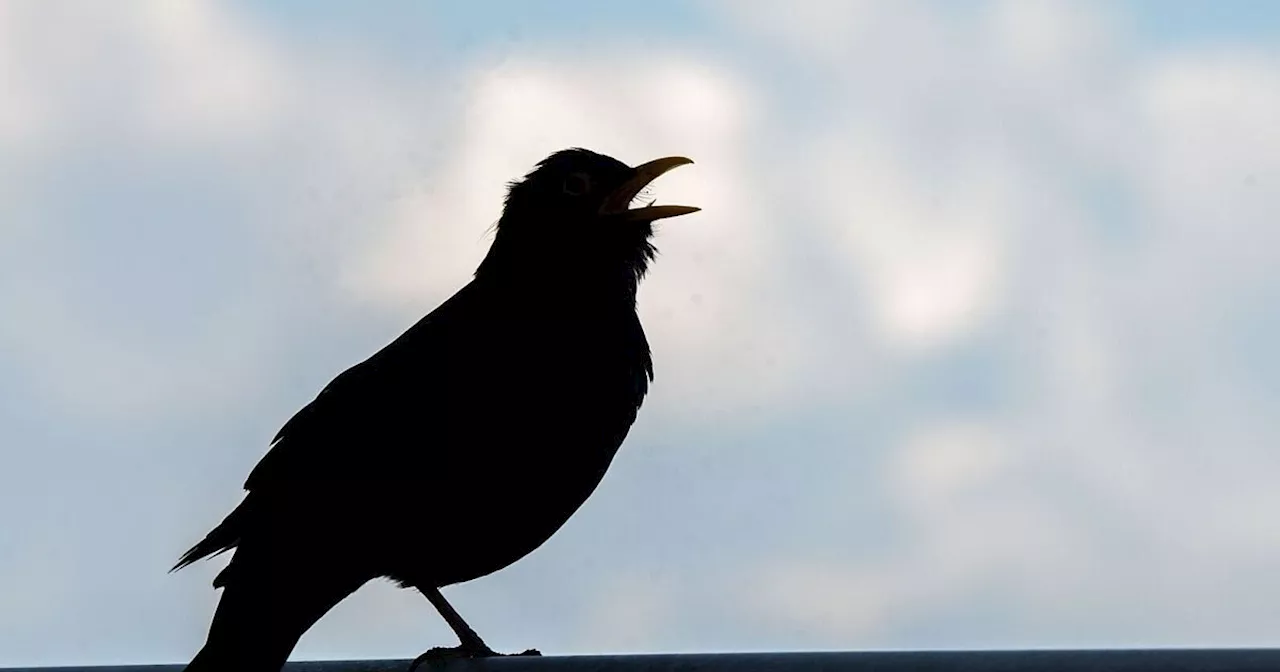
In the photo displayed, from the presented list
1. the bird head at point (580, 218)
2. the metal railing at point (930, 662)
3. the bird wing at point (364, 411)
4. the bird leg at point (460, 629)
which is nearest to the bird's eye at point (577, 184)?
the bird head at point (580, 218)

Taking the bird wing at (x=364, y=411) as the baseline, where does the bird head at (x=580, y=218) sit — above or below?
above

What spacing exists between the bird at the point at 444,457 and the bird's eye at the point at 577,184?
0.40 meters

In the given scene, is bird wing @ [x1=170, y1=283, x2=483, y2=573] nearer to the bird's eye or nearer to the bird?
the bird

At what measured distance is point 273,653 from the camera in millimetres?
4469

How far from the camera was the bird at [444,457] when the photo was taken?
480 cm

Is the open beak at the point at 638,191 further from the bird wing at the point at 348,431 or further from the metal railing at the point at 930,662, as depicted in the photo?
the metal railing at the point at 930,662

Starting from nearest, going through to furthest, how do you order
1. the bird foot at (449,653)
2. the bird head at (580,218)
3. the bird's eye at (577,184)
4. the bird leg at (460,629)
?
the bird foot at (449,653) < the bird leg at (460,629) < the bird head at (580,218) < the bird's eye at (577,184)

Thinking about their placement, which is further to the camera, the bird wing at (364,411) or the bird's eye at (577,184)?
the bird's eye at (577,184)

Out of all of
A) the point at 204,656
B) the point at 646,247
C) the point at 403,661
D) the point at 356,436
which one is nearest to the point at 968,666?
the point at 403,661

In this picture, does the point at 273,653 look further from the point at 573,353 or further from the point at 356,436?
the point at 573,353

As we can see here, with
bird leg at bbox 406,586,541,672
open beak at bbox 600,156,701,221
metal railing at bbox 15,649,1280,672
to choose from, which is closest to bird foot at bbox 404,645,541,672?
bird leg at bbox 406,586,541,672

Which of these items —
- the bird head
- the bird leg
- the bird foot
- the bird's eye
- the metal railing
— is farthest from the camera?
the bird's eye

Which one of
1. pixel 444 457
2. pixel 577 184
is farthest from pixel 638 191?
pixel 444 457

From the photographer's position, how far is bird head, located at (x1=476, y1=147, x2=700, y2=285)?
6.06m
